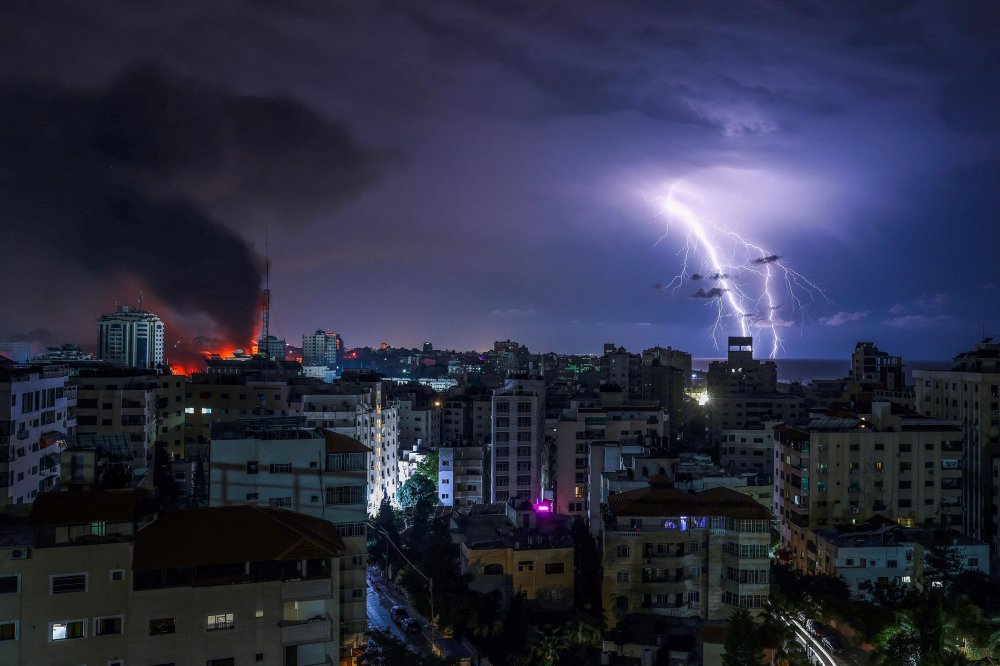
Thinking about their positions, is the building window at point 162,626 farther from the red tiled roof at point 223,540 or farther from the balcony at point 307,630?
the balcony at point 307,630

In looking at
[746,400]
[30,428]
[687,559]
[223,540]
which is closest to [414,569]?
[687,559]

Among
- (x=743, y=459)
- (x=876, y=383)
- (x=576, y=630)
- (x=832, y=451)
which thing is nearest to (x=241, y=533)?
(x=576, y=630)

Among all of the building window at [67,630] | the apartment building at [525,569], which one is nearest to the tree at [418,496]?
the apartment building at [525,569]

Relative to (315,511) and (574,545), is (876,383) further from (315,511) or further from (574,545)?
(315,511)

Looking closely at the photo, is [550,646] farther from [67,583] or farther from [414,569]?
[67,583]

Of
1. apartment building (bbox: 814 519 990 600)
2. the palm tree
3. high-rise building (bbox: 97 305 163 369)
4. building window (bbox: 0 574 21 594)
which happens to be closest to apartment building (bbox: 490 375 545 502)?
apartment building (bbox: 814 519 990 600)
